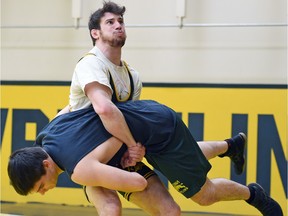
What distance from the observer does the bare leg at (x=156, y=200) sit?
319 cm

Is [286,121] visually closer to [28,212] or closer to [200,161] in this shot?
[200,161]

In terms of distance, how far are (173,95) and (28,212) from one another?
201 cm

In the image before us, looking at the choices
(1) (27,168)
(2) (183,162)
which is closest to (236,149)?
(2) (183,162)

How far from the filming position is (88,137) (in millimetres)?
3047

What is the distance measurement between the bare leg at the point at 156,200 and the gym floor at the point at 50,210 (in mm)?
2162

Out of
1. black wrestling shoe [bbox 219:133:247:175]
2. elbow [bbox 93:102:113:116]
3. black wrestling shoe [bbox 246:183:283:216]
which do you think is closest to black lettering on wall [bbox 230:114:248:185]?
black wrestling shoe [bbox 219:133:247:175]

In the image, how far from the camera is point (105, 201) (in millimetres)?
3064

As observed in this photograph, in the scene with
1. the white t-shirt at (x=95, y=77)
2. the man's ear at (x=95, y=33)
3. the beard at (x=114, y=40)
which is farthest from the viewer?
the man's ear at (x=95, y=33)

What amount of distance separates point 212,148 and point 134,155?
2.59 feet

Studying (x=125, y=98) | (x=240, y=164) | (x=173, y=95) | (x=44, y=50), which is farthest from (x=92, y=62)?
(x=44, y=50)

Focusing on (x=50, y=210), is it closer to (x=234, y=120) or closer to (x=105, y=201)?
(x=234, y=120)

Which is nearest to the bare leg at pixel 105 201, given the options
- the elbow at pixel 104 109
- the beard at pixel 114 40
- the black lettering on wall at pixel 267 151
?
the elbow at pixel 104 109

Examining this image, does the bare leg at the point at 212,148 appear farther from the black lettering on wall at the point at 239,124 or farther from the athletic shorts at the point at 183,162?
the black lettering on wall at the point at 239,124

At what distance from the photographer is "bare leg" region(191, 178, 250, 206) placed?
3.41 meters
